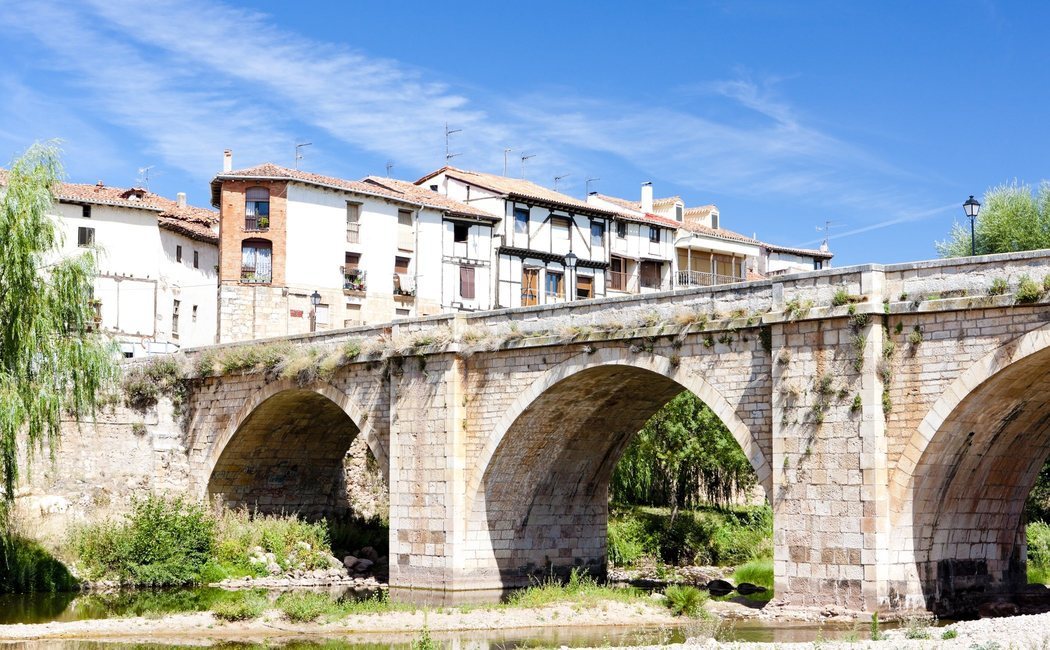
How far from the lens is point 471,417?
2888 centimetres

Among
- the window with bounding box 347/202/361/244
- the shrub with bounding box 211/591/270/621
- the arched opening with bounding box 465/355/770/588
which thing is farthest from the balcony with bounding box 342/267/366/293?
the shrub with bounding box 211/591/270/621

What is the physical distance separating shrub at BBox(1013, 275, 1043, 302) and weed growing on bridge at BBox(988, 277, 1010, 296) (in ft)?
0.71

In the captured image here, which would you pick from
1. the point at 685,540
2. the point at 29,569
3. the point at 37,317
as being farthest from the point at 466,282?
the point at 37,317

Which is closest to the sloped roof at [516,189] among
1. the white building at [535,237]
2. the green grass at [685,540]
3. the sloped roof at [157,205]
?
the white building at [535,237]

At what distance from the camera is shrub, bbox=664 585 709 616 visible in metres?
23.9

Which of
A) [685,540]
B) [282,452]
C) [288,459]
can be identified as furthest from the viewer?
[288,459]

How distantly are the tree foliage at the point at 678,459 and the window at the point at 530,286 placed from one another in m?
13.5

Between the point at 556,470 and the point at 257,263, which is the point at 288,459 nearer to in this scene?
the point at 556,470

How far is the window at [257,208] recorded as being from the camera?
4781 centimetres

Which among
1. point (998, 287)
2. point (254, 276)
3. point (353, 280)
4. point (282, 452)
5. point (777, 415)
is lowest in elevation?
point (282, 452)

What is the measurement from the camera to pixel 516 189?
54594 millimetres

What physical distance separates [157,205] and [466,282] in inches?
513

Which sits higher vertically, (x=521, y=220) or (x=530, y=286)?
(x=521, y=220)

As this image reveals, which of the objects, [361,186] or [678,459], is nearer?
[678,459]
